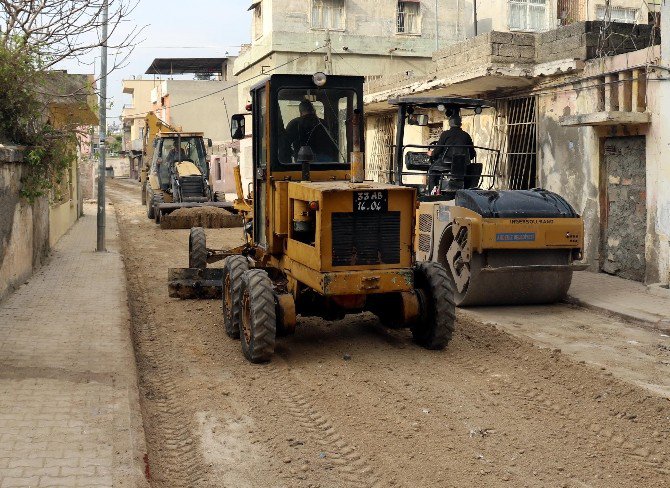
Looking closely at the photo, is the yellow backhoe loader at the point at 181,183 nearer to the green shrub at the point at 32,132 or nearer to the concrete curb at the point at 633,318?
the green shrub at the point at 32,132

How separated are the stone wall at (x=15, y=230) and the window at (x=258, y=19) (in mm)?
20799

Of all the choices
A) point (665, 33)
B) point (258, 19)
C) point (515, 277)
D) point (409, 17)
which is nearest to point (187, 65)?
point (258, 19)

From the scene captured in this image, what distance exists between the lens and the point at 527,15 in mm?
32406

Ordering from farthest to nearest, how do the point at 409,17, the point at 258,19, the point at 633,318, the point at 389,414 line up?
the point at 409,17 → the point at 258,19 → the point at 633,318 → the point at 389,414

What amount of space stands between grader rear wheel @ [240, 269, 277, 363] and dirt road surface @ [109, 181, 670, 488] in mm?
158

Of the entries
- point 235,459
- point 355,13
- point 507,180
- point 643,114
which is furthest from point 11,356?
point 355,13

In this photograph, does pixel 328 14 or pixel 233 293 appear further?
pixel 328 14

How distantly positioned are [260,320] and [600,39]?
9216 mm

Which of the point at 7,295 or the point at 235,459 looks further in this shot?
the point at 7,295

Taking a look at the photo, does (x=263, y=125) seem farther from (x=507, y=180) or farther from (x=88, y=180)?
(x=88, y=180)

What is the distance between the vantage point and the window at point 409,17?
113 feet

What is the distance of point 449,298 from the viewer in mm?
8336

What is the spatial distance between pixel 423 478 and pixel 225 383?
8.99ft

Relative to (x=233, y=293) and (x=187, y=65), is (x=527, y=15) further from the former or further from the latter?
(x=187, y=65)
